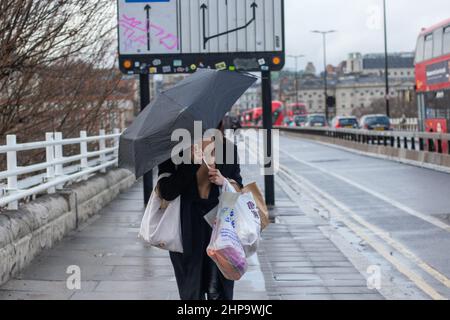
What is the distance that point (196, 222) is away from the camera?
18.8 feet

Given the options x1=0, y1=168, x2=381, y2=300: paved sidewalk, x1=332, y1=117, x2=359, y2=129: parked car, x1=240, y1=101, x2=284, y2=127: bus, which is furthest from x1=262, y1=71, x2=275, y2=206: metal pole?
x1=240, y1=101, x2=284, y2=127: bus

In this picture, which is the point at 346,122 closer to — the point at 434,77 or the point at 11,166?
the point at 434,77

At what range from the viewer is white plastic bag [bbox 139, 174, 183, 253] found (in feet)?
18.6

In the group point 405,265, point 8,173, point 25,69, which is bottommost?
point 405,265

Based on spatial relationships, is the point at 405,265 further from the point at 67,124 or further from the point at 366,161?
the point at 366,161

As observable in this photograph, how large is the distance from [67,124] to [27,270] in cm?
985

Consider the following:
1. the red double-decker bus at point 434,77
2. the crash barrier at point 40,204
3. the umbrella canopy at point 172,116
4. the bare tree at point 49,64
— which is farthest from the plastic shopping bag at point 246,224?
the red double-decker bus at point 434,77

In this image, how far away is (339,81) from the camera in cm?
19888

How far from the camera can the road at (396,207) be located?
374 inches

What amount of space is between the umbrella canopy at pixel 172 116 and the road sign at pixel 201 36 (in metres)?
8.39

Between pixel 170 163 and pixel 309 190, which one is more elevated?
pixel 170 163
